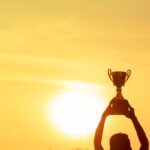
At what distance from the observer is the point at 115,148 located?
20.3 feet

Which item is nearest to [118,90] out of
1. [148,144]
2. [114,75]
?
[114,75]

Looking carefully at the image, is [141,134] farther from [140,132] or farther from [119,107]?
[119,107]

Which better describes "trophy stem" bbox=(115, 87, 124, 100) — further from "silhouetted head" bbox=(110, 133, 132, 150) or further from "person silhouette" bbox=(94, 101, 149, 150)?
"silhouetted head" bbox=(110, 133, 132, 150)

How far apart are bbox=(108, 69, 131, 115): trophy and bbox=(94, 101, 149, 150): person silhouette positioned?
0.11 metres

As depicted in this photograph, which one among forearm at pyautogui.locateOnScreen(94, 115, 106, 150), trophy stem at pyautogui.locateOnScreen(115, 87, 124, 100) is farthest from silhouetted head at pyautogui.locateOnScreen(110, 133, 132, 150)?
trophy stem at pyautogui.locateOnScreen(115, 87, 124, 100)

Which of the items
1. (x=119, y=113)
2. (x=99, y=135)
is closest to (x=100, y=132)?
(x=99, y=135)

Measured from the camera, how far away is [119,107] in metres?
7.14

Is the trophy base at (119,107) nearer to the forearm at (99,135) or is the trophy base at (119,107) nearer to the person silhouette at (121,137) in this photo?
the person silhouette at (121,137)

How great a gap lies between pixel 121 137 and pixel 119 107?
3.47 feet

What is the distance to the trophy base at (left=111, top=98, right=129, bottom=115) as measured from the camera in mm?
7066

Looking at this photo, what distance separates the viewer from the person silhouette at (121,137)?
20.2 feet

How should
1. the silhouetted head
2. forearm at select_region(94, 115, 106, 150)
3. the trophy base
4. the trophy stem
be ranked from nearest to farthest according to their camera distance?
the silhouetted head
forearm at select_region(94, 115, 106, 150)
the trophy base
the trophy stem

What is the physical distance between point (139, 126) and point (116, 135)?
0.69m

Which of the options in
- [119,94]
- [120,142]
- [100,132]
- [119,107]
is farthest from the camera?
[119,94]
